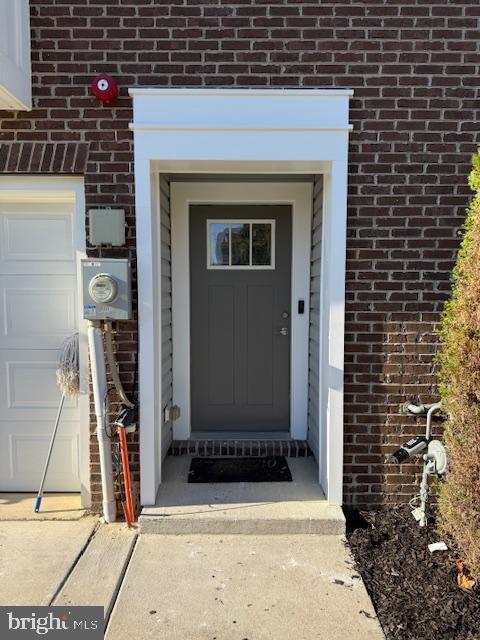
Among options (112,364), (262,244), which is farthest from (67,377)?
(262,244)

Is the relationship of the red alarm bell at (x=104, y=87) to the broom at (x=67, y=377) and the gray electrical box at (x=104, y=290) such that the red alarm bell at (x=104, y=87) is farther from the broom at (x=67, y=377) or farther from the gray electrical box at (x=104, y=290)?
the broom at (x=67, y=377)

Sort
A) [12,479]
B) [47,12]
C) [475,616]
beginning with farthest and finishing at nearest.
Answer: [12,479] < [47,12] < [475,616]

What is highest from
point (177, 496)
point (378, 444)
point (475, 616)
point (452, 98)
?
point (452, 98)

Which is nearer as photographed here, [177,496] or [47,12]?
[47,12]

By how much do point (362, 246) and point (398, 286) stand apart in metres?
0.38

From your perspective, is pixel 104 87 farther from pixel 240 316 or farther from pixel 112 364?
pixel 240 316

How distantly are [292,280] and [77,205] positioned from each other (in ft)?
5.98

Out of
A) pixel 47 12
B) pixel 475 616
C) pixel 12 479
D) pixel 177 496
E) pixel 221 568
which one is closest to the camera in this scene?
pixel 475 616

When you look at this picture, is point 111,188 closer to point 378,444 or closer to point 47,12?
point 47,12

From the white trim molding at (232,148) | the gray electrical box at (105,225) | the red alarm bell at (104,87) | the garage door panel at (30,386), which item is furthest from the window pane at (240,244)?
the garage door panel at (30,386)

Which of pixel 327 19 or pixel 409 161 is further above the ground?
pixel 327 19

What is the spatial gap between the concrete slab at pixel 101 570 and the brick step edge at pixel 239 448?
887mm

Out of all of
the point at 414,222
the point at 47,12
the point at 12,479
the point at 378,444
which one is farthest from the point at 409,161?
the point at 12,479

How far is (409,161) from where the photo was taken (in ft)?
10.8
